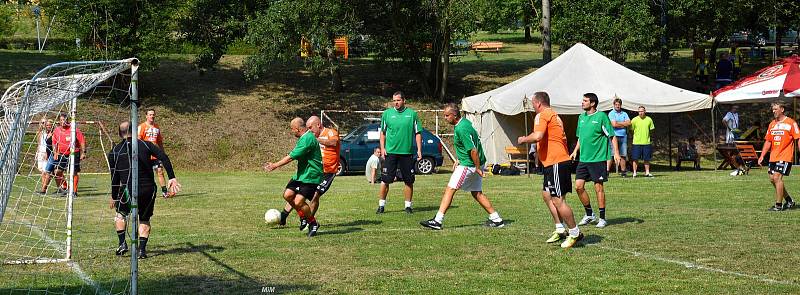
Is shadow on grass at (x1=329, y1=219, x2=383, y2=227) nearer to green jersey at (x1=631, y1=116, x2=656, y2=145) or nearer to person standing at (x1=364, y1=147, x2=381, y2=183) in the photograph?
person standing at (x1=364, y1=147, x2=381, y2=183)

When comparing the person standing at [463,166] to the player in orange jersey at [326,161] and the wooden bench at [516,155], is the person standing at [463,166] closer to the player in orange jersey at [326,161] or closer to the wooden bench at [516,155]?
the player in orange jersey at [326,161]

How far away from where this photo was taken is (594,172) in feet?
42.4

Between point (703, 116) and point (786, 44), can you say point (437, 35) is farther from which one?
point (786, 44)

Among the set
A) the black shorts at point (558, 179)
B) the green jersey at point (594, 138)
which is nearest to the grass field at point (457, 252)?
the black shorts at point (558, 179)

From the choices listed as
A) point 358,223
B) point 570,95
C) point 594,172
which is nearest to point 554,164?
point 594,172

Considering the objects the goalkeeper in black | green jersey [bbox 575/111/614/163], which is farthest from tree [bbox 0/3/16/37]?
green jersey [bbox 575/111/614/163]

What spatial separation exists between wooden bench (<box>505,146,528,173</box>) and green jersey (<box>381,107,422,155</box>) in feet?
40.1

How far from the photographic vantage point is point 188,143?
31203 mm

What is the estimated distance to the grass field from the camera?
8.80 meters

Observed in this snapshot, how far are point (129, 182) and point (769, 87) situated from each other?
20.6 m

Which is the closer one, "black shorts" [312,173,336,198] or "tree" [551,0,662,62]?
"black shorts" [312,173,336,198]

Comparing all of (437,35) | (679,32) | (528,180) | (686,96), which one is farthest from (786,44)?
(528,180)

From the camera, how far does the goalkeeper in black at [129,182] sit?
418 inches

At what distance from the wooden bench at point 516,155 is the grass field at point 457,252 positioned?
957 cm
